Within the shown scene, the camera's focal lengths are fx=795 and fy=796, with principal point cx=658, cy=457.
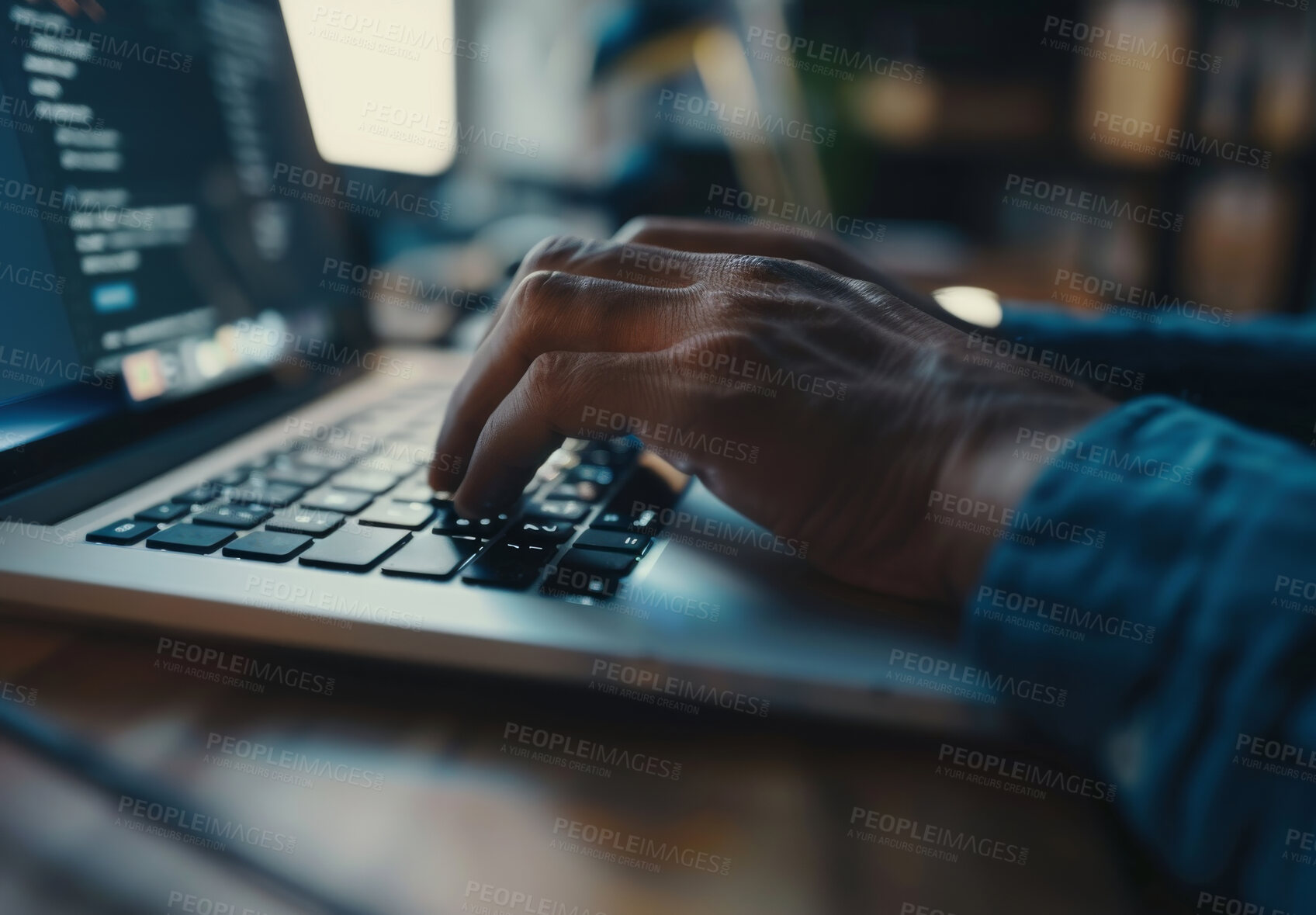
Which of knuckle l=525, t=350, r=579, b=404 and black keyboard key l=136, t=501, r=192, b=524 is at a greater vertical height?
knuckle l=525, t=350, r=579, b=404

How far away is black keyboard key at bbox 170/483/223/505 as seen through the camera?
419 mm

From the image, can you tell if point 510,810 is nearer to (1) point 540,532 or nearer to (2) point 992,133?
(1) point 540,532

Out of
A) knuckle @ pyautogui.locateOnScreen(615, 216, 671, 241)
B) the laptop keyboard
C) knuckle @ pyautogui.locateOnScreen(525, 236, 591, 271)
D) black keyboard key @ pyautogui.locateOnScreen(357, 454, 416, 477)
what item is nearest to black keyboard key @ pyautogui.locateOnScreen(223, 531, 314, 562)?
the laptop keyboard

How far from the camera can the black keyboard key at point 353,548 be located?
347mm

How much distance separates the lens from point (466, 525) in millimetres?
395

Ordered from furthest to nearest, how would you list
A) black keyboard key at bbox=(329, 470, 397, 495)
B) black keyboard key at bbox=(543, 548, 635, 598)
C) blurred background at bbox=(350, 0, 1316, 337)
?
1. blurred background at bbox=(350, 0, 1316, 337)
2. black keyboard key at bbox=(329, 470, 397, 495)
3. black keyboard key at bbox=(543, 548, 635, 598)

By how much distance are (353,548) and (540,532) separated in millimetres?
85

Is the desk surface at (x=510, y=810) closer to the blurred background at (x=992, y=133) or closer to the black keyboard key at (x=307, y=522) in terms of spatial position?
the black keyboard key at (x=307, y=522)

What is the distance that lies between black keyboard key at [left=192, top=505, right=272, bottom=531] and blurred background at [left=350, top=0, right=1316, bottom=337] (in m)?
1.26

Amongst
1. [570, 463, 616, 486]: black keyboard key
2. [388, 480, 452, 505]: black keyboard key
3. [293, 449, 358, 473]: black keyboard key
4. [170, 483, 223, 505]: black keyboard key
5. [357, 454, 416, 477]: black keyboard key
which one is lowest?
[570, 463, 616, 486]: black keyboard key

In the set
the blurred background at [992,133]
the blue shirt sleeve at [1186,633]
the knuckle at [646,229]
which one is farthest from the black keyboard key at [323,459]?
the blurred background at [992,133]

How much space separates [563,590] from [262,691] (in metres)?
0.13

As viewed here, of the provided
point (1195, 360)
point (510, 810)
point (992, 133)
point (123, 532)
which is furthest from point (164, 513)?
point (992, 133)

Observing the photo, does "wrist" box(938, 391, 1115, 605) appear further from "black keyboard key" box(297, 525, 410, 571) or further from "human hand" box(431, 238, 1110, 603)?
"black keyboard key" box(297, 525, 410, 571)
